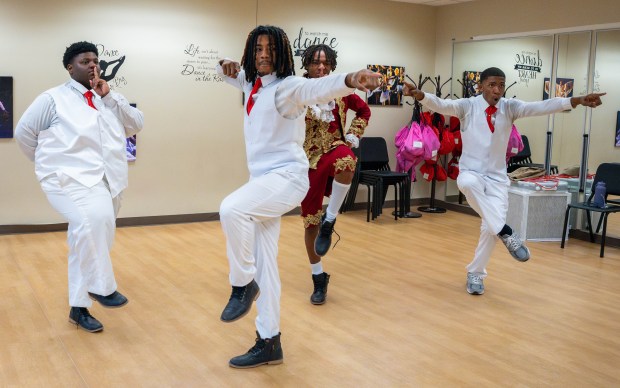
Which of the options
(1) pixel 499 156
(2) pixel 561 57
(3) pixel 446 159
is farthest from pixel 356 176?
(1) pixel 499 156

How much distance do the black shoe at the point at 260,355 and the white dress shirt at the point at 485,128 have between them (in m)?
2.39

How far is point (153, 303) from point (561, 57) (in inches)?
223

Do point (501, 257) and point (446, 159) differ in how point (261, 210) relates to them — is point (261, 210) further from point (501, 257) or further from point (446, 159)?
point (446, 159)

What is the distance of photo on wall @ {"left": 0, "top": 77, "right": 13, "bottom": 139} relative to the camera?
22.8 ft

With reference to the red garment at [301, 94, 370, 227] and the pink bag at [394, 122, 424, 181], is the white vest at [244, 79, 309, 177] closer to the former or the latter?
the red garment at [301, 94, 370, 227]

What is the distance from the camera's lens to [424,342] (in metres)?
4.12

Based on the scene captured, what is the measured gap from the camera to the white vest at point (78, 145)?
3910 mm

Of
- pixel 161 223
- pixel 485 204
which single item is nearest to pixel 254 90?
pixel 485 204

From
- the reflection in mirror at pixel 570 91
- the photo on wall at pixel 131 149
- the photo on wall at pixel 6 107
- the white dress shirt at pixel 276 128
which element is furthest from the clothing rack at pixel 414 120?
the white dress shirt at pixel 276 128

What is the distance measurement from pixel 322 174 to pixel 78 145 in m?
1.73

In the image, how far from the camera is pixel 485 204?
5051mm

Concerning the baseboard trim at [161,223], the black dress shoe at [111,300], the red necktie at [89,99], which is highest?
the red necktie at [89,99]

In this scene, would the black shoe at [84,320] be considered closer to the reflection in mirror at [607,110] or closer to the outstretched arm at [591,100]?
the outstretched arm at [591,100]

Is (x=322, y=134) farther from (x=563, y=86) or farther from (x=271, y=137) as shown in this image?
(x=563, y=86)
